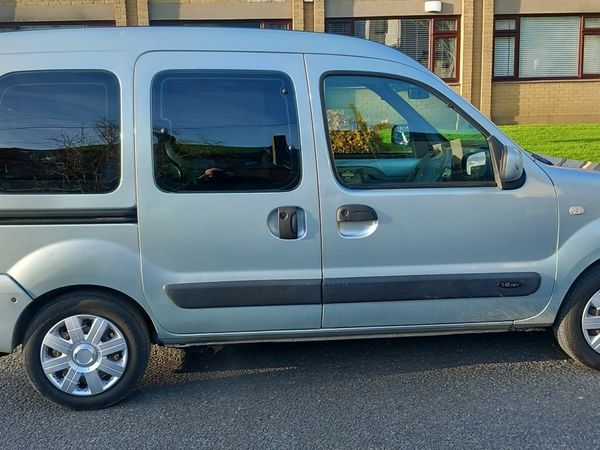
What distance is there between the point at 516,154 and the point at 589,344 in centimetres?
128

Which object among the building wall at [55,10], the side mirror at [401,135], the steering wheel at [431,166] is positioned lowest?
the steering wheel at [431,166]

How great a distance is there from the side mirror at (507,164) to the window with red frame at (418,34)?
1369cm

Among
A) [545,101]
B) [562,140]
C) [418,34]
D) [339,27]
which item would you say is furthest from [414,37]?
[562,140]

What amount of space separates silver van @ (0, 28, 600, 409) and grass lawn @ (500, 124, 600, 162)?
274 inches

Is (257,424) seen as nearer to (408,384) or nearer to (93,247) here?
(408,384)

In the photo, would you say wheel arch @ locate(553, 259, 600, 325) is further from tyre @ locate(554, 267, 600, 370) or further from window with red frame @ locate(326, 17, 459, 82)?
window with red frame @ locate(326, 17, 459, 82)

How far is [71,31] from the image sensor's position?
3404 millimetres

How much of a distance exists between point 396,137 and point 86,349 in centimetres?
220

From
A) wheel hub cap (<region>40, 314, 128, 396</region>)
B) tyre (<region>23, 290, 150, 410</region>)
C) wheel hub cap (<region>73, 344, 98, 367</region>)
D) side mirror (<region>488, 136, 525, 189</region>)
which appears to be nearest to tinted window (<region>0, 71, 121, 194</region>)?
tyre (<region>23, 290, 150, 410</region>)

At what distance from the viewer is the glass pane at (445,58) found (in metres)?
16.8

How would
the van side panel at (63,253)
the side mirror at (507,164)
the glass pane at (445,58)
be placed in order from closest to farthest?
the van side panel at (63,253) < the side mirror at (507,164) < the glass pane at (445,58)

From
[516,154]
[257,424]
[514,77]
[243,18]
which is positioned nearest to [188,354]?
[257,424]

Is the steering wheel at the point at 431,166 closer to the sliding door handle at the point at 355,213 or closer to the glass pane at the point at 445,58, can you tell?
the sliding door handle at the point at 355,213

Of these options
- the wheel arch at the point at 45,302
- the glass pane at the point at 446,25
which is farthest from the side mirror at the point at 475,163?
the glass pane at the point at 446,25
